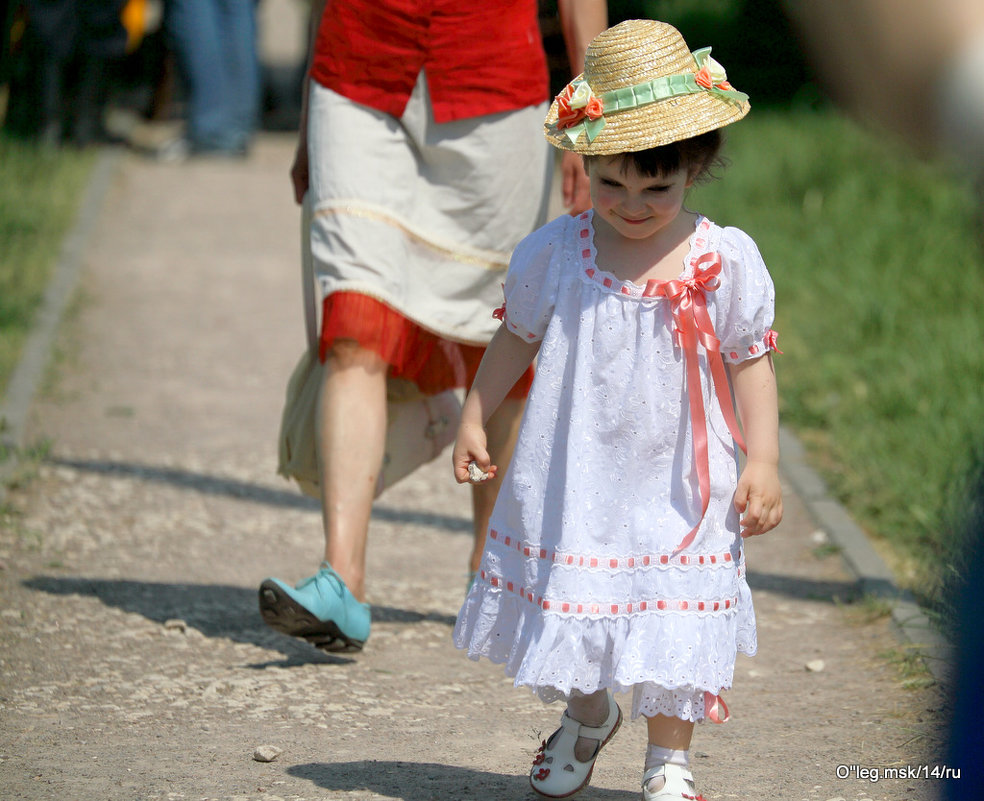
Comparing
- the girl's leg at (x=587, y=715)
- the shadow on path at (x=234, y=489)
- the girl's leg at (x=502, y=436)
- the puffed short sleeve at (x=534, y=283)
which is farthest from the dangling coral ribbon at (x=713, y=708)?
the shadow on path at (x=234, y=489)

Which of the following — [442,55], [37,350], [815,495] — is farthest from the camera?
[37,350]

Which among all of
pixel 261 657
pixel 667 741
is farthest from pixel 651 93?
pixel 261 657

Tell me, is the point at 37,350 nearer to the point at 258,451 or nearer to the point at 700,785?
the point at 258,451

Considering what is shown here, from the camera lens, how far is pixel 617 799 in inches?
114

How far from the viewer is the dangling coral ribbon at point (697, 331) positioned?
2.59 meters

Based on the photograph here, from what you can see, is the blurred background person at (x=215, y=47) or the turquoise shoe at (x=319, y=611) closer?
the turquoise shoe at (x=319, y=611)

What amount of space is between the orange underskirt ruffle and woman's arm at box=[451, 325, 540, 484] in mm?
739

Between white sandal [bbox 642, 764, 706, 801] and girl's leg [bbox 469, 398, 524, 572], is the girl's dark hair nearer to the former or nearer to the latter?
white sandal [bbox 642, 764, 706, 801]

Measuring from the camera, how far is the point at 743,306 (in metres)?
2.61

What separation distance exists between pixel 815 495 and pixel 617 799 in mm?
2305

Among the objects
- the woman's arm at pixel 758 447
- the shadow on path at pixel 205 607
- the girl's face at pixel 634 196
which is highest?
the girl's face at pixel 634 196

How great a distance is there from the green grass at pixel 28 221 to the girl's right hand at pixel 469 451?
11.1 feet

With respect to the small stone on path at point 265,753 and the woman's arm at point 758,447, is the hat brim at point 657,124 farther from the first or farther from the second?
the small stone on path at point 265,753

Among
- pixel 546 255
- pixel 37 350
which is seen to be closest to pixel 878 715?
pixel 546 255
